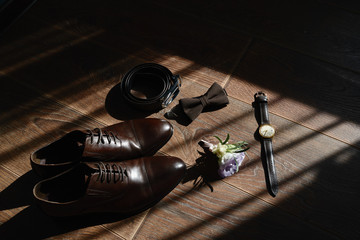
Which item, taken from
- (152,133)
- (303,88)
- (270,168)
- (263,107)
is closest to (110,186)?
(152,133)

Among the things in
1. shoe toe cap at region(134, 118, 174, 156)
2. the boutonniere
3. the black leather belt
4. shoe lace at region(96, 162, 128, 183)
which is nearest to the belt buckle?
the black leather belt

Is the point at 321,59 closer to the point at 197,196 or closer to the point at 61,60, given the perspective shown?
the point at 197,196

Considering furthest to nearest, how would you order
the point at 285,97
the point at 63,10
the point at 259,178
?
the point at 63,10 < the point at 285,97 < the point at 259,178

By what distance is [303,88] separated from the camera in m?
1.37

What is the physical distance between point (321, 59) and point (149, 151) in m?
0.99

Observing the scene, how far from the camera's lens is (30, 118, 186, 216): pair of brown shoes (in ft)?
3.29

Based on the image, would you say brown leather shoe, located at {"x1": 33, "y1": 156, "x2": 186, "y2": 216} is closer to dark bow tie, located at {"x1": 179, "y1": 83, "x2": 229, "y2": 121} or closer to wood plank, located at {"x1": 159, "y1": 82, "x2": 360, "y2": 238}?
wood plank, located at {"x1": 159, "y1": 82, "x2": 360, "y2": 238}

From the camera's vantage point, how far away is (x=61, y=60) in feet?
4.84

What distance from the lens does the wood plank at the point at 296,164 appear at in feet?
3.69

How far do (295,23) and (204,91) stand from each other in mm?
676

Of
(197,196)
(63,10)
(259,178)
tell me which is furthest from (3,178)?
(259,178)

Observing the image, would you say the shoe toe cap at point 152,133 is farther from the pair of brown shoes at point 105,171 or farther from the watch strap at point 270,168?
the watch strap at point 270,168

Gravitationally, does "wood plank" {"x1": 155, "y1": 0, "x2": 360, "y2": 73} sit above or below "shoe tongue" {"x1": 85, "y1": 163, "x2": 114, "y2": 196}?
above

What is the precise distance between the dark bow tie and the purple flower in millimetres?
259
